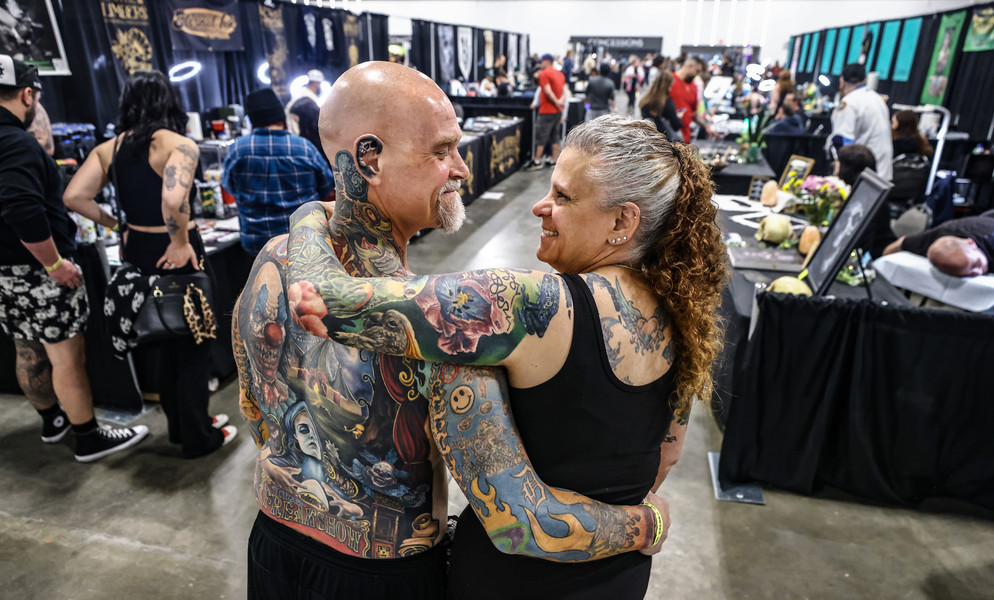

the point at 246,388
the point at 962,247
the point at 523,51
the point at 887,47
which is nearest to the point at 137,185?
the point at 246,388

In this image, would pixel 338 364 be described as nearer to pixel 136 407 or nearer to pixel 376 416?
pixel 376 416

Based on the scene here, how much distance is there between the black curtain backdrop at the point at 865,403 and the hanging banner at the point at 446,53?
11.1m

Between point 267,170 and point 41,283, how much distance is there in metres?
1.13

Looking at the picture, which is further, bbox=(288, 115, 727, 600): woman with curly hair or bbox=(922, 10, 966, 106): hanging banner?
bbox=(922, 10, 966, 106): hanging banner

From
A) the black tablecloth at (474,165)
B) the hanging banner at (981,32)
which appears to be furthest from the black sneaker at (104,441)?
the hanging banner at (981,32)

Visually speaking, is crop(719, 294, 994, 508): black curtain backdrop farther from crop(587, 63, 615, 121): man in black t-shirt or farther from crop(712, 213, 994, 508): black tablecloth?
crop(587, 63, 615, 121): man in black t-shirt

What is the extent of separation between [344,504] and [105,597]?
177 centimetres

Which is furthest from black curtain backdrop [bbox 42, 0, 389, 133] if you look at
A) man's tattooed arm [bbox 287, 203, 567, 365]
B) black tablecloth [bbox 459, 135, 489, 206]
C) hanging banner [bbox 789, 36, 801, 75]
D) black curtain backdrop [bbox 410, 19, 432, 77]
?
hanging banner [bbox 789, 36, 801, 75]

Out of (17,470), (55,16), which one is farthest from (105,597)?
(55,16)

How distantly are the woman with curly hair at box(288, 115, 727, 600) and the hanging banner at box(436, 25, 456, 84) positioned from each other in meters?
12.1

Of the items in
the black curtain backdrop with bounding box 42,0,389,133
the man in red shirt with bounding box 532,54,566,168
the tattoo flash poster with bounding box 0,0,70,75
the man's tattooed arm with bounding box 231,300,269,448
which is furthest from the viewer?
the man in red shirt with bounding box 532,54,566,168

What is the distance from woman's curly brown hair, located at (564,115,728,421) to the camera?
A: 1.01m

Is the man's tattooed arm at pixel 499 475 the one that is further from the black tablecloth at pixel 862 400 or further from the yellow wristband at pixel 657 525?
the black tablecloth at pixel 862 400

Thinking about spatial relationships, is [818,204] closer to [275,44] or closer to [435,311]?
[435,311]
